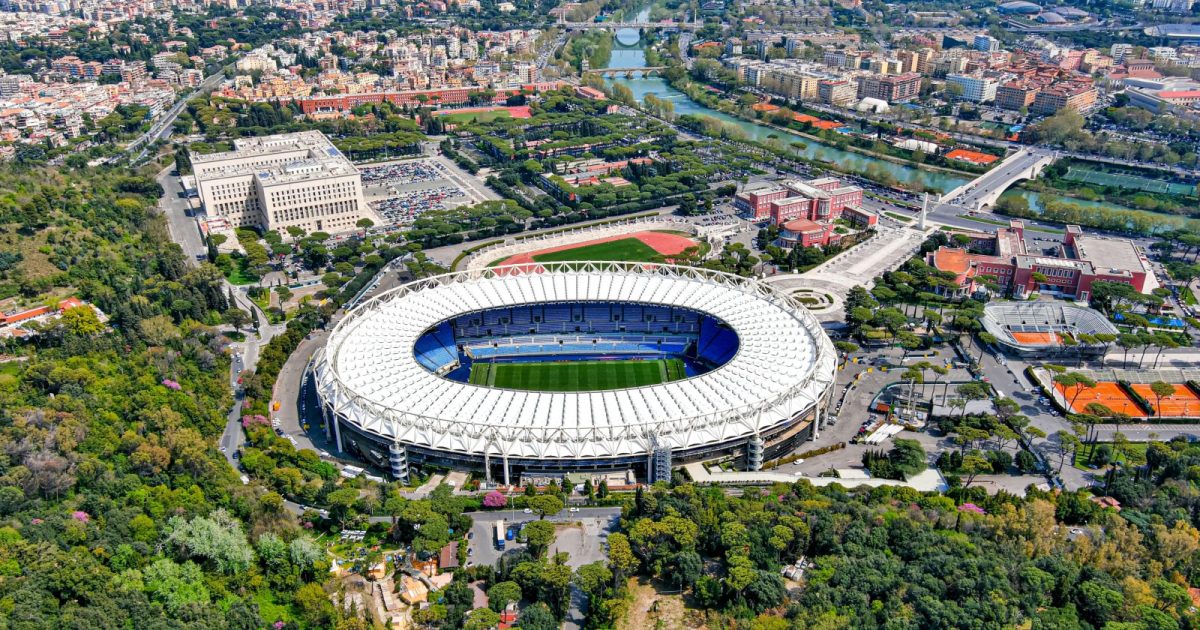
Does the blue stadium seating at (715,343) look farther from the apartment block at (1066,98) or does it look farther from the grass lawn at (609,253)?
the apartment block at (1066,98)

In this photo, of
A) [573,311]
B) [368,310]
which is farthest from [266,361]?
[573,311]

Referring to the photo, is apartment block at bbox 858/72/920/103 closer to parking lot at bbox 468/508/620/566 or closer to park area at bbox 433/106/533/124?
park area at bbox 433/106/533/124

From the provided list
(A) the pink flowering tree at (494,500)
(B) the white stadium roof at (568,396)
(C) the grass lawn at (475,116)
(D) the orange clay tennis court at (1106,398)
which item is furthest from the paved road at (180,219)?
(D) the orange clay tennis court at (1106,398)

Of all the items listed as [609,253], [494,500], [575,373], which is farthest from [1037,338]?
[494,500]

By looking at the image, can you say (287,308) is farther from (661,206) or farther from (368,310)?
(661,206)

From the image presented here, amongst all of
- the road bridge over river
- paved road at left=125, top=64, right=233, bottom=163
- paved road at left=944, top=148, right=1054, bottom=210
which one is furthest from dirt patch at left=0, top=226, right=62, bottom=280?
paved road at left=944, top=148, right=1054, bottom=210
